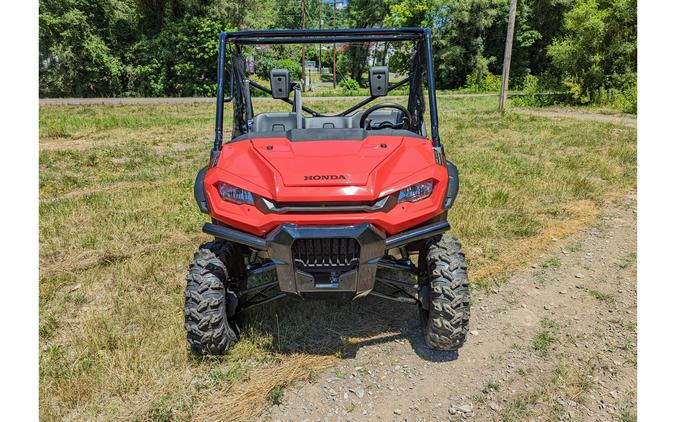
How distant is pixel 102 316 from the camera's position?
10.5 feet

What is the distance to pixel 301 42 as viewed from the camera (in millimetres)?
3639

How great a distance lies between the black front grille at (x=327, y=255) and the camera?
2492mm

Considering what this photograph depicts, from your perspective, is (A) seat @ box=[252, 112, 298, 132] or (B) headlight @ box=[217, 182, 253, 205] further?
(A) seat @ box=[252, 112, 298, 132]

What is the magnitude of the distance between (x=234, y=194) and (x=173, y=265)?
1.81 m

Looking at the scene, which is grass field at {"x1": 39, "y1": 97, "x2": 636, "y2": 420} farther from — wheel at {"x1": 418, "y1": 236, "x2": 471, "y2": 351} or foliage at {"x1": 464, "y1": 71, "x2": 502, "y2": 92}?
foliage at {"x1": 464, "y1": 71, "x2": 502, "y2": 92}

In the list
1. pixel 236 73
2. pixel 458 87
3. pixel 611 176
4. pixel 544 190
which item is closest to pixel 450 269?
pixel 236 73

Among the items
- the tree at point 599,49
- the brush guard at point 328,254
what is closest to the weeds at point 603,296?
the brush guard at point 328,254

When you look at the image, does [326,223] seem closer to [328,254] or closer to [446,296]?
[328,254]

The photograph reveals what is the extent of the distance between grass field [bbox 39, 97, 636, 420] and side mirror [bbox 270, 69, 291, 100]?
5.49ft

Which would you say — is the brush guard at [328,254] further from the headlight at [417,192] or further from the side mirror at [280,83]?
the side mirror at [280,83]

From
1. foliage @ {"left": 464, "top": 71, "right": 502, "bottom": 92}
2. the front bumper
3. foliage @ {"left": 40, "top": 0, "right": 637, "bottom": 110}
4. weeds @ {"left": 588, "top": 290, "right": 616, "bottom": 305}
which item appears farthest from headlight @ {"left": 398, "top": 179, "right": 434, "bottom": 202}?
foliage @ {"left": 464, "top": 71, "right": 502, "bottom": 92}

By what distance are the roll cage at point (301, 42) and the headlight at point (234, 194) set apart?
0.50 metres

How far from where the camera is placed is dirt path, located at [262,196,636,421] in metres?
2.42

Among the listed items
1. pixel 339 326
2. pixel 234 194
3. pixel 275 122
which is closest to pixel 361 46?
pixel 275 122
